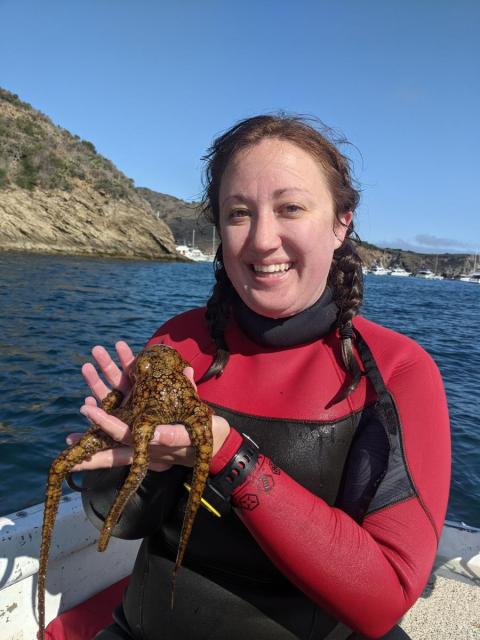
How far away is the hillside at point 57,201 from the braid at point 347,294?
43.0m

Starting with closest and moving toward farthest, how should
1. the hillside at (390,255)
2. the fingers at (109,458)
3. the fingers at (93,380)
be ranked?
the fingers at (109,458) → the fingers at (93,380) → the hillside at (390,255)

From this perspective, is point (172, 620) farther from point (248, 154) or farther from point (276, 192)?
point (248, 154)

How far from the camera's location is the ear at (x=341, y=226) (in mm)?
2424

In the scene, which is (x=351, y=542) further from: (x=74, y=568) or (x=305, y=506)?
(x=74, y=568)

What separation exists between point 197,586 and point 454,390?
10700 millimetres

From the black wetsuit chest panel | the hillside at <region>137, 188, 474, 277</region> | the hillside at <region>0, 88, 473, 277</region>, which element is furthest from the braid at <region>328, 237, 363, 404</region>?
the hillside at <region>137, 188, 474, 277</region>

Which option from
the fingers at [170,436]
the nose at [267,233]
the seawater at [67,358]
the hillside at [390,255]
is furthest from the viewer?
the hillside at [390,255]

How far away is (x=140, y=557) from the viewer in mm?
2488

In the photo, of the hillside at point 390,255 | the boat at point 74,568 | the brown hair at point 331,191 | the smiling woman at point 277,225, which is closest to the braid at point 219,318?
the brown hair at point 331,191

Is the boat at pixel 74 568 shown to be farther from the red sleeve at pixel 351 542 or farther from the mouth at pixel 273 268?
the mouth at pixel 273 268

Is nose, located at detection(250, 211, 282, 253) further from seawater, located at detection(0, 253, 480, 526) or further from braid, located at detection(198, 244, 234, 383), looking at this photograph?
seawater, located at detection(0, 253, 480, 526)

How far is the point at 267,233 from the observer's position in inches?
85.1

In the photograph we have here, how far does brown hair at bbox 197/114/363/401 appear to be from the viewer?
7.58 feet

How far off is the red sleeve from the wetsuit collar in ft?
2.37
